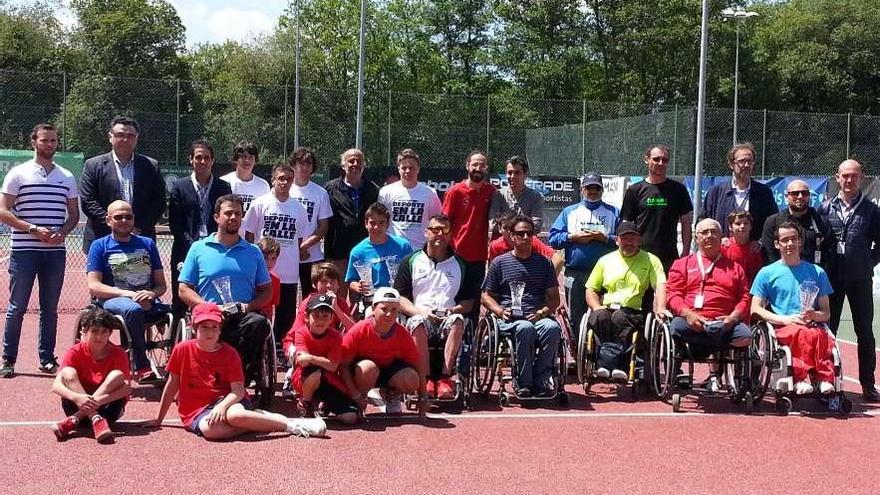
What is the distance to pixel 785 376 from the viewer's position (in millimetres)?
6031

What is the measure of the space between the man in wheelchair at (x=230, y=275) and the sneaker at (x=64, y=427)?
1.01m

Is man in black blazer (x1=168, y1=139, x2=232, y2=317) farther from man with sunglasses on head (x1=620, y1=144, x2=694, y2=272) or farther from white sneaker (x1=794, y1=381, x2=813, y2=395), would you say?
white sneaker (x1=794, y1=381, x2=813, y2=395)

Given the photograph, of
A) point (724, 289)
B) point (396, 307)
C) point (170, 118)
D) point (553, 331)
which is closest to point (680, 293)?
point (724, 289)

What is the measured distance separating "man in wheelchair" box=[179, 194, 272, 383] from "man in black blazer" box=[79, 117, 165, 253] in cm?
105

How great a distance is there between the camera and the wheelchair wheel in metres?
6.10

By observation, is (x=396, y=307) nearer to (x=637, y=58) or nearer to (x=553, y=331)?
(x=553, y=331)

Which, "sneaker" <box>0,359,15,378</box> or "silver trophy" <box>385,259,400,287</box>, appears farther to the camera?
"sneaker" <box>0,359,15,378</box>

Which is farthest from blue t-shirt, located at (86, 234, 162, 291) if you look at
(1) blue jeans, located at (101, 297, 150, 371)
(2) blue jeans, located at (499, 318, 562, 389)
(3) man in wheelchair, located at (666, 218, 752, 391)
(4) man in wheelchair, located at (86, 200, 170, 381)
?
(3) man in wheelchair, located at (666, 218, 752, 391)

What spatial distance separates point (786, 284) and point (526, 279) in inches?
65.5

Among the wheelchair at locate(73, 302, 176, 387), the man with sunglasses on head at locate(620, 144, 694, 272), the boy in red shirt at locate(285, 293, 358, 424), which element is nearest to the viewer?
the boy in red shirt at locate(285, 293, 358, 424)

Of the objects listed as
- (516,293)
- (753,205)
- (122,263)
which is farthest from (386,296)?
(753,205)

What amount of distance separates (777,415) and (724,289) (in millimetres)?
871

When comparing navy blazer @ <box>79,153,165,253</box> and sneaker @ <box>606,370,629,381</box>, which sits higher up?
navy blazer @ <box>79,153,165,253</box>

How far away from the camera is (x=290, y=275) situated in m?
6.88
